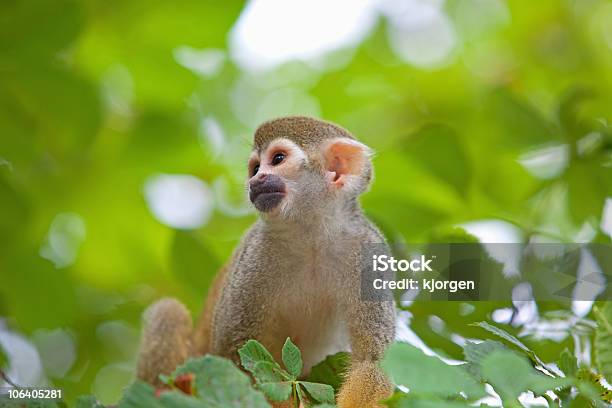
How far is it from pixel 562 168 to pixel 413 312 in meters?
1.24

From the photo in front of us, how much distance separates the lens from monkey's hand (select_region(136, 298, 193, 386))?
3762 mm

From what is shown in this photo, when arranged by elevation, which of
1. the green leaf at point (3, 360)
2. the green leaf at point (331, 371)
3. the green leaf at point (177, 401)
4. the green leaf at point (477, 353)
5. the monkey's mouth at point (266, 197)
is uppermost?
the monkey's mouth at point (266, 197)

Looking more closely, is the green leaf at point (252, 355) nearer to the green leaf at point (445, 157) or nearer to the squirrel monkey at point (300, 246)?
the squirrel monkey at point (300, 246)

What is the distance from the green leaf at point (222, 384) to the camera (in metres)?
1.43

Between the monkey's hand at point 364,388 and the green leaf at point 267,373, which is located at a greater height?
the monkey's hand at point 364,388

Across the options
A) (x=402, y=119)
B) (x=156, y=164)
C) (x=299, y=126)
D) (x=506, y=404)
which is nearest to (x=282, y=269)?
(x=299, y=126)

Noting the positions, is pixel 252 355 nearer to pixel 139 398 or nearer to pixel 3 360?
pixel 139 398

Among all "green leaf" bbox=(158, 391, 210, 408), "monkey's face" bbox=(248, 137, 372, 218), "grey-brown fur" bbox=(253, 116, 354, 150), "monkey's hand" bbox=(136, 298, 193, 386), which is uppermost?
"grey-brown fur" bbox=(253, 116, 354, 150)

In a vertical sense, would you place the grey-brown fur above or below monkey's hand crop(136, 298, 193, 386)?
above

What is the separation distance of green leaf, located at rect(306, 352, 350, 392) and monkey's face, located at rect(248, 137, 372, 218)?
80 centimetres

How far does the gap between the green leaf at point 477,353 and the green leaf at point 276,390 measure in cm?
41

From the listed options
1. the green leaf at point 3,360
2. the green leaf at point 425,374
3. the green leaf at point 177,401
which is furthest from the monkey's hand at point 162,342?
the green leaf at point 425,374

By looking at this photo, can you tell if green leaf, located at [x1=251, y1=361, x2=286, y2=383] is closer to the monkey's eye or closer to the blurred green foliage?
the blurred green foliage

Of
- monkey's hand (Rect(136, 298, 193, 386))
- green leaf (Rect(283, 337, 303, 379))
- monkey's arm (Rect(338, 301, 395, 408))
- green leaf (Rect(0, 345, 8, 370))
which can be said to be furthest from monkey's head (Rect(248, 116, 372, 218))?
green leaf (Rect(283, 337, 303, 379))
